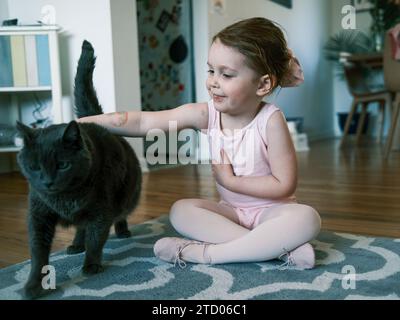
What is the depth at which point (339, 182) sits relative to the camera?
1.98 meters

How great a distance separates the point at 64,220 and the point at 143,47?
2.64m

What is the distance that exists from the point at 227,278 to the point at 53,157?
383 mm

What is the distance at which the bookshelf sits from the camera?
2182 millimetres

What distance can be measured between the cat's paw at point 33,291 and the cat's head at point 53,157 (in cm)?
16

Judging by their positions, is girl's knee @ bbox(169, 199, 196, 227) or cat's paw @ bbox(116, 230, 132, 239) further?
cat's paw @ bbox(116, 230, 132, 239)

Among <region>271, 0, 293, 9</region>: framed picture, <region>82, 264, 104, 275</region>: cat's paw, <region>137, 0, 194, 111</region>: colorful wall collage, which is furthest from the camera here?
<region>271, 0, 293, 9</region>: framed picture

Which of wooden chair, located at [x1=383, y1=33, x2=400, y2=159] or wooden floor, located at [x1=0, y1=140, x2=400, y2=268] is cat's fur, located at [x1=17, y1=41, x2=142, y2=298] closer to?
wooden floor, located at [x1=0, y1=140, x2=400, y2=268]

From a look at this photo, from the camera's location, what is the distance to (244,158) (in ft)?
3.42

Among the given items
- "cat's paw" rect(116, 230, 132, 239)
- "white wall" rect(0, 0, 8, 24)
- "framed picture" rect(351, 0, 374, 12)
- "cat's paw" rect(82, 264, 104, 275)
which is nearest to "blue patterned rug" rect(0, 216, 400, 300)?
"cat's paw" rect(82, 264, 104, 275)

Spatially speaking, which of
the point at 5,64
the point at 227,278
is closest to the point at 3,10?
the point at 5,64

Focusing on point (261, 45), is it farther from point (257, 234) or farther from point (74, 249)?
point (74, 249)

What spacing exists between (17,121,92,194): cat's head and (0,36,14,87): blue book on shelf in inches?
64.5

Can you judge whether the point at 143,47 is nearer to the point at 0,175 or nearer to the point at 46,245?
the point at 0,175

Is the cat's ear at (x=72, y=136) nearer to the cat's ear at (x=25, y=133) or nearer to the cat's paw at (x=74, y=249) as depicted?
the cat's ear at (x=25, y=133)
